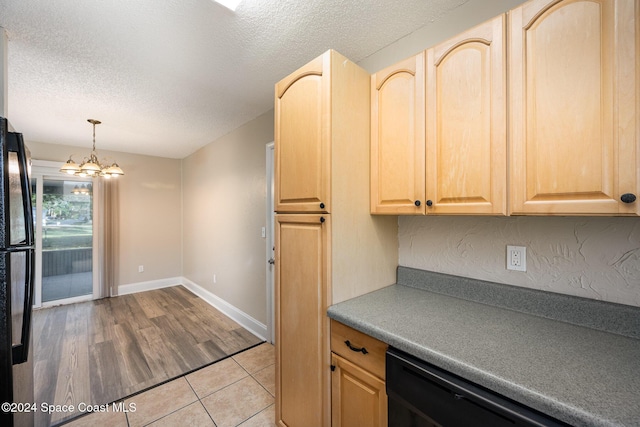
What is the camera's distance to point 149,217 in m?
4.72

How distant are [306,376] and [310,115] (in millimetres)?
1417

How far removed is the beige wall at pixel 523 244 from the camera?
1.04m

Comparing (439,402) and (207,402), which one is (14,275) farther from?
(439,402)

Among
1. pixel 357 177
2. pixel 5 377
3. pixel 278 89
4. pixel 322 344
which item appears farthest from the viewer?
pixel 278 89

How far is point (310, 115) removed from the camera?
1394 millimetres

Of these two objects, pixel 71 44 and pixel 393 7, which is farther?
pixel 71 44

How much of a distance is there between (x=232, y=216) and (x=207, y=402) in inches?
82.4

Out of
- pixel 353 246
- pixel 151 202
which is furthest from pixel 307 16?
pixel 151 202

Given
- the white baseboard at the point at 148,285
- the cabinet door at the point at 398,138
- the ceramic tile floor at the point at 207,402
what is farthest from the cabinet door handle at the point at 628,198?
the white baseboard at the point at 148,285

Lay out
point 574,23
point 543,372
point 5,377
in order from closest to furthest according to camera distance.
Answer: point 543,372 → point 574,23 → point 5,377

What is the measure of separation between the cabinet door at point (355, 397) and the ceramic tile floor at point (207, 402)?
778 millimetres

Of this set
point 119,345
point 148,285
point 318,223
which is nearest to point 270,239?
point 318,223

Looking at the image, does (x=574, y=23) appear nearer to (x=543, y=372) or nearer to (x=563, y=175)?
(x=563, y=175)

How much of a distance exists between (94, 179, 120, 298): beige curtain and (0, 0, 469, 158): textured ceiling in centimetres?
157
